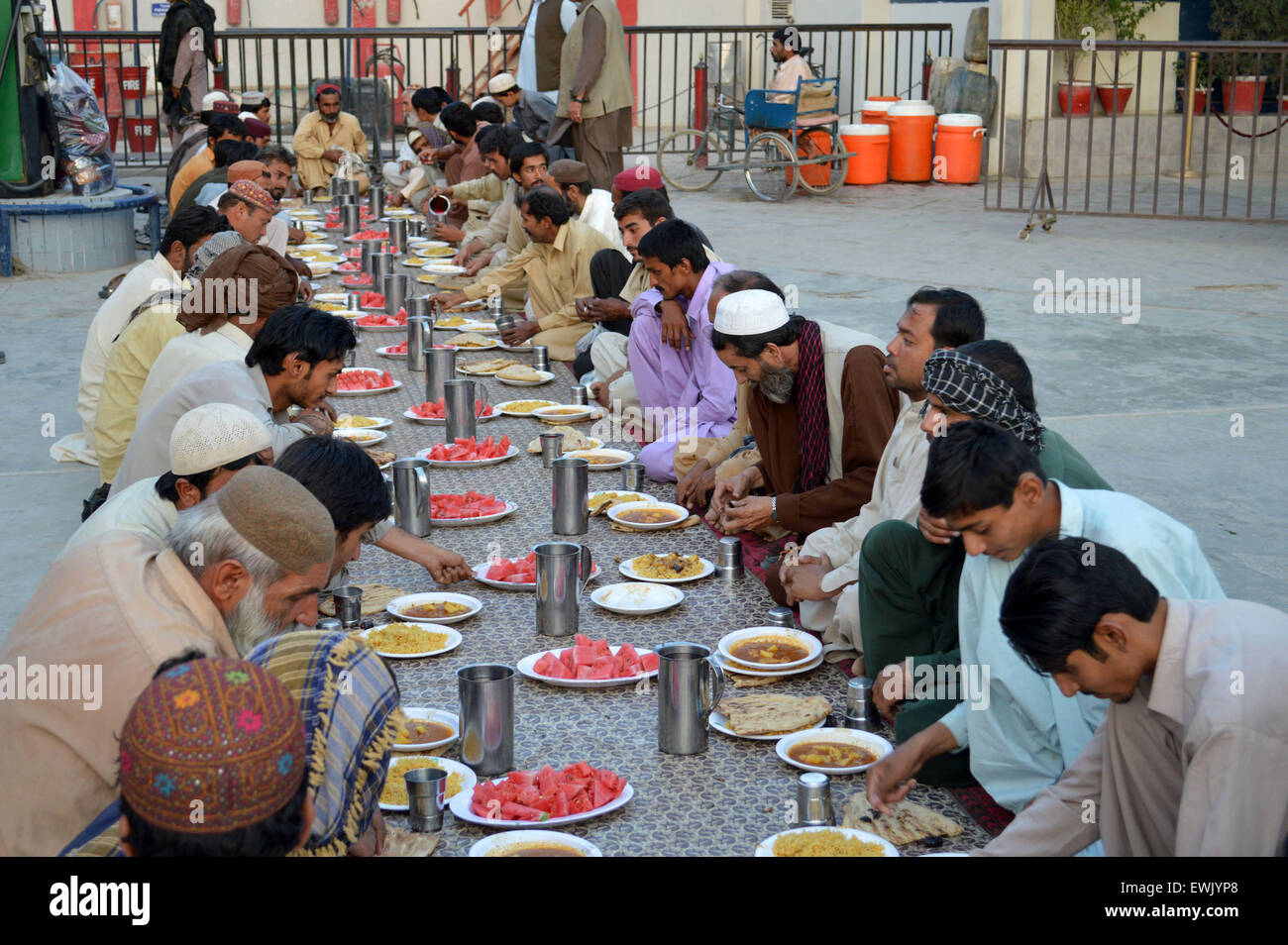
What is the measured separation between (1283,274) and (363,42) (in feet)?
47.5

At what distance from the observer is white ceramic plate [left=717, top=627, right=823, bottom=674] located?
3.67 m

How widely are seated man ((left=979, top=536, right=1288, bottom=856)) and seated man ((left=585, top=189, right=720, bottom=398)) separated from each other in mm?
3668

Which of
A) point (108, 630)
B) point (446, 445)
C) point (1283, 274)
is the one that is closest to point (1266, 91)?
point (1283, 274)

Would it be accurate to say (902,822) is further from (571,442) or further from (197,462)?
(571,442)

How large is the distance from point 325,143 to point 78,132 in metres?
2.74

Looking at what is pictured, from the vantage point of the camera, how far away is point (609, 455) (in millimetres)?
5652

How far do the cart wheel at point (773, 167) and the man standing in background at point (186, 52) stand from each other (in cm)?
560

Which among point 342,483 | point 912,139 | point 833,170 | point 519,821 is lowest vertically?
point 519,821

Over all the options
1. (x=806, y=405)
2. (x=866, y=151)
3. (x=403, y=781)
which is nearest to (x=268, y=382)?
(x=403, y=781)
